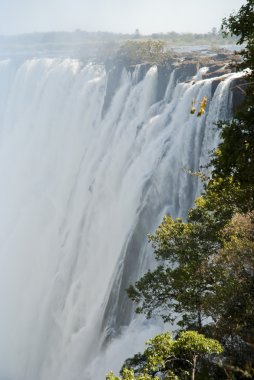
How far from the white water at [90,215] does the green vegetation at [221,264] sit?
7.93 metres

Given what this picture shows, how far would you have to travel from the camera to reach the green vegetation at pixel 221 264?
27.2 ft

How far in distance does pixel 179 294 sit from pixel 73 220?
23.2 metres

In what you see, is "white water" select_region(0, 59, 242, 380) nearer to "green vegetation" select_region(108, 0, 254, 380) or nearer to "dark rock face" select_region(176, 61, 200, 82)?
"dark rock face" select_region(176, 61, 200, 82)

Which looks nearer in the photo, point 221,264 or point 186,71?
point 221,264

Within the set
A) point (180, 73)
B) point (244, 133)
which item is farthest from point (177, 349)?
point (180, 73)

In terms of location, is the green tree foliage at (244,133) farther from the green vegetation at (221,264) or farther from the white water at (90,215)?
the white water at (90,215)

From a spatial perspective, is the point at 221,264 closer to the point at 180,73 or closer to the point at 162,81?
the point at 180,73

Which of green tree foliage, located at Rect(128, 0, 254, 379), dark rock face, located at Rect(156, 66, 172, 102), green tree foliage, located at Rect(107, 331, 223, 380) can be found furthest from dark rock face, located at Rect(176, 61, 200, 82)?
green tree foliage, located at Rect(107, 331, 223, 380)

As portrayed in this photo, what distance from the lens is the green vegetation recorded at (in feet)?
27.2

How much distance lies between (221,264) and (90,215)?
20425mm

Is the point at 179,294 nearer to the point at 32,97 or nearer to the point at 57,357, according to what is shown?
the point at 57,357

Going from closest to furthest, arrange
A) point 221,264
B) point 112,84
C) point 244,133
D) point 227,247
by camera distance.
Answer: point 244,133 < point 227,247 < point 221,264 < point 112,84

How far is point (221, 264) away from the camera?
34.2 ft

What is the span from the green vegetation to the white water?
26.0ft
